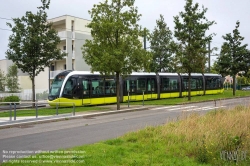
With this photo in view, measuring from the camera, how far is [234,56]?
35.4 meters

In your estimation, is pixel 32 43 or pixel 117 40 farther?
pixel 32 43

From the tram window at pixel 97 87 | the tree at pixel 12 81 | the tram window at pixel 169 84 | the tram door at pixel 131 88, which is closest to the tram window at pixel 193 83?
the tram window at pixel 169 84

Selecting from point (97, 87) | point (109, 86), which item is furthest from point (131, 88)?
point (97, 87)

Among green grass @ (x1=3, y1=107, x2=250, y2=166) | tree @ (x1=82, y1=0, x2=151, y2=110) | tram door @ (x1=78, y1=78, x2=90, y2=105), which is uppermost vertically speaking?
tree @ (x1=82, y1=0, x2=151, y2=110)

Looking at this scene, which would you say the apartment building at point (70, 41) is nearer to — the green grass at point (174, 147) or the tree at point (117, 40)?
the tree at point (117, 40)

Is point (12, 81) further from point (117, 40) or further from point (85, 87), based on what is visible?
point (117, 40)

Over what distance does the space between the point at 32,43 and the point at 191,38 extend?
15.2 m

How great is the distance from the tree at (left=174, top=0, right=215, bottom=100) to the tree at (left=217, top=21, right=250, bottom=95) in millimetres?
7748

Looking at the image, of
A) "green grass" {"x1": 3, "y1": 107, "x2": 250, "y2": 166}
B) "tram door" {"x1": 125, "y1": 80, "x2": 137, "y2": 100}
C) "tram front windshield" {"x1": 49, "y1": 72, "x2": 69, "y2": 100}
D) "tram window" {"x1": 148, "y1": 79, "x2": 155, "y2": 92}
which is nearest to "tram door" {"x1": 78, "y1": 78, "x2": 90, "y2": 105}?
"tram front windshield" {"x1": 49, "y1": 72, "x2": 69, "y2": 100}

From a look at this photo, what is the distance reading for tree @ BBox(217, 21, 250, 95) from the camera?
115 feet

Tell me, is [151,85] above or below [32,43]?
below

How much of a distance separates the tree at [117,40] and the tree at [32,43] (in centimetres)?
515

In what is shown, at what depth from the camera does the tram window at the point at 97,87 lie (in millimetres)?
24245

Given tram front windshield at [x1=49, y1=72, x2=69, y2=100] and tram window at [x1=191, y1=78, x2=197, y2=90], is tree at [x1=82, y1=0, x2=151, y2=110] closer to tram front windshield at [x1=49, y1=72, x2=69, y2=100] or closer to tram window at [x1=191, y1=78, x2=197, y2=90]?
tram front windshield at [x1=49, y1=72, x2=69, y2=100]
